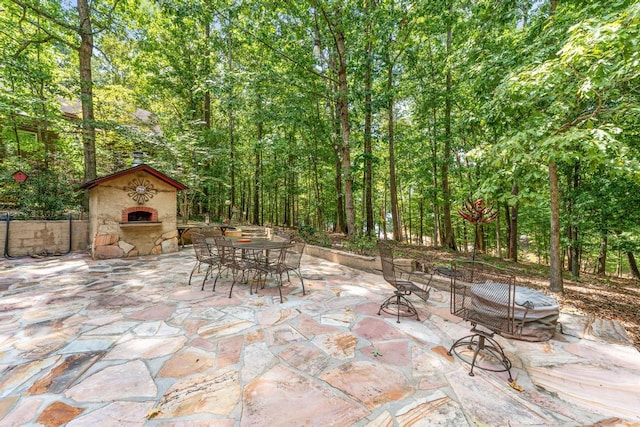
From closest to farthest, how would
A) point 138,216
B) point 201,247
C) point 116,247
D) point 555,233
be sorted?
point 555,233, point 201,247, point 116,247, point 138,216

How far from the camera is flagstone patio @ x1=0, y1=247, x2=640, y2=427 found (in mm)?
1788

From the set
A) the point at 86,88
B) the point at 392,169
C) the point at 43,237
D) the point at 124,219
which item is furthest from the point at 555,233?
the point at 86,88

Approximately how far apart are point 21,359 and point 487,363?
14.4 ft

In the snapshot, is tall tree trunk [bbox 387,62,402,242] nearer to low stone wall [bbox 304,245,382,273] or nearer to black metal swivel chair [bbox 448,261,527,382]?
low stone wall [bbox 304,245,382,273]

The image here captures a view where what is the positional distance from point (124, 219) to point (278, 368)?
6862 millimetres

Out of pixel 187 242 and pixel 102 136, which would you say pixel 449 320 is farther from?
pixel 102 136

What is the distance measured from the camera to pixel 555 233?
4465 millimetres

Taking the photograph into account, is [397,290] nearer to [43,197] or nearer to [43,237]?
[43,237]

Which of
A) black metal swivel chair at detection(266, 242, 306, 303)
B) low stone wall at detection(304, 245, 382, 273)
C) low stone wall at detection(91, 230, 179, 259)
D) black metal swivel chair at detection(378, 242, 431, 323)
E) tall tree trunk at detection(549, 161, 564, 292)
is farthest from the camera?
low stone wall at detection(91, 230, 179, 259)

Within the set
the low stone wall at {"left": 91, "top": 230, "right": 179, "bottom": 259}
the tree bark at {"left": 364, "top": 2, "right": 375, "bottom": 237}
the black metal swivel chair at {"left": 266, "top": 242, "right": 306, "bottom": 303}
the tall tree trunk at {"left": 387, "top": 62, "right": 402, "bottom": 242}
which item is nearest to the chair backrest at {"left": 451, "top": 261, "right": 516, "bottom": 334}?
the black metal swivel chair at {"left": 266, "top": 242, "right": 306, "bottom": 303}

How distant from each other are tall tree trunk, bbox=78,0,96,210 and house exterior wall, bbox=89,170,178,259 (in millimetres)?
1606

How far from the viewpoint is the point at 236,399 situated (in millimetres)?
1910

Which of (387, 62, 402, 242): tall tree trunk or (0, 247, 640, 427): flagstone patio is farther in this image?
(387, 62, 402, 242): tall tree trunk

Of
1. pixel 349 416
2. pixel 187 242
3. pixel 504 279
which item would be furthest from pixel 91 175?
pixel 504 279
